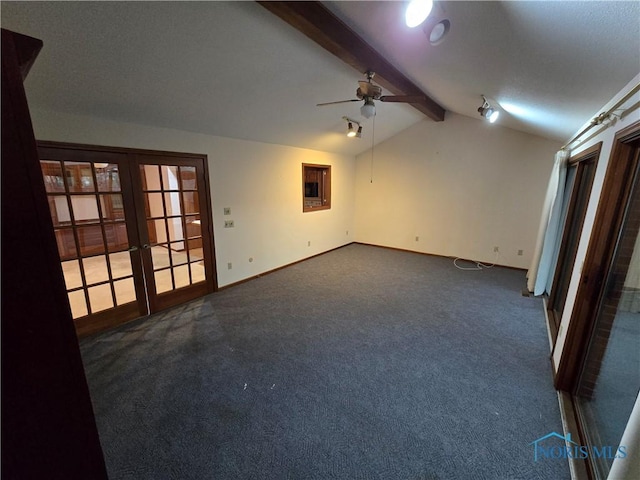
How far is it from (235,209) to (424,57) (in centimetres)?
290

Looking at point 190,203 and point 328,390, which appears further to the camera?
point 190,203

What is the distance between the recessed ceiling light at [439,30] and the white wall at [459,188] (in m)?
3.74

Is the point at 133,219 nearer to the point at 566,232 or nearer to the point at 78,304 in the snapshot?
the point at 78,304

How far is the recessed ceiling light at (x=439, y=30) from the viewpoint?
60.2 inches

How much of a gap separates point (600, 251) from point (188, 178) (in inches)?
154

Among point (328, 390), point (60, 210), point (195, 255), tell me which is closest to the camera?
point (328, 390)

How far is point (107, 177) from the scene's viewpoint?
2.70 metres

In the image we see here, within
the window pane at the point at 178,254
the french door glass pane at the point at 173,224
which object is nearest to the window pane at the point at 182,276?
the french door glass pane at the point at 173,224

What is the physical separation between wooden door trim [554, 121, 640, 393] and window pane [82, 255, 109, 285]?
4.17 meters

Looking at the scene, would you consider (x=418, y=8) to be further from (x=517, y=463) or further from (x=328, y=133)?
(x=328, y=133)

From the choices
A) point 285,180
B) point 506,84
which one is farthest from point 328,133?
point 506,84

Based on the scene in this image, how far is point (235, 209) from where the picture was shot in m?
3.89

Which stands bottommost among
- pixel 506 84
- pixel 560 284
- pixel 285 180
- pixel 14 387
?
pixel 560 284

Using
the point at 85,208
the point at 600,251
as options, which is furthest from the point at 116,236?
the point at 600,251
